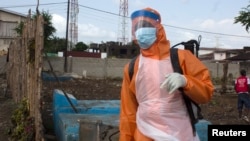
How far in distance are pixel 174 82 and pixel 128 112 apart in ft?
2.06

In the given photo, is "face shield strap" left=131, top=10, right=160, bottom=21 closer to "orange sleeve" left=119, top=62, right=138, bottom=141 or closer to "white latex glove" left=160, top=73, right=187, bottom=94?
"orange sleeve" left=119, top=62, right=138, bottom=141

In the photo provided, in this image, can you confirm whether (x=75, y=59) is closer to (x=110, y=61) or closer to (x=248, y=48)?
(x=110, y=61)

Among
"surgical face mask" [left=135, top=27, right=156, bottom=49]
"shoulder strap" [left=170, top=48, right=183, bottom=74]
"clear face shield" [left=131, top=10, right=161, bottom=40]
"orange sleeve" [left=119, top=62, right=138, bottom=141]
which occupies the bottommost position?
"orange sleeve" [left=119, top=62, right=138, bottom=141]

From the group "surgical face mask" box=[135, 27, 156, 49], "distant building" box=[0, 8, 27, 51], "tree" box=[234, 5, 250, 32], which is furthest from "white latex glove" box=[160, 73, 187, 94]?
"distant building" box=[0, 8, 27, 51]

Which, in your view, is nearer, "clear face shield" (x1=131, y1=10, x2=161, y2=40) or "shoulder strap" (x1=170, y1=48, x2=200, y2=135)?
"shoulder strap" (x1=170, y1=48, x2=200, y2=135)

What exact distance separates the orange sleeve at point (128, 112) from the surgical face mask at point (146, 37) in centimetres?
28

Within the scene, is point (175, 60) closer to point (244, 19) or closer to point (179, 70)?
point (179, 70)

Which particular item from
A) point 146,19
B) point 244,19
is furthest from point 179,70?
point 244,19

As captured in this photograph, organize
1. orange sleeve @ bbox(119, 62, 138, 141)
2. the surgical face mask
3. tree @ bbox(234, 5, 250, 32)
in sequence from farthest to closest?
tree @ bbox(234, 5, 250, 32) < orange sleeve @ bbox(119, 62, 138, 141) < the surgical face mask

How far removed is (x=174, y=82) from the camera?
2703 mm

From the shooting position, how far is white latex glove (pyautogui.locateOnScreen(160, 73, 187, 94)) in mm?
2703

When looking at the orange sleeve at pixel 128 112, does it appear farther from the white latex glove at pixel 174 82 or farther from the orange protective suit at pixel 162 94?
the white latex glove at pixel 174 82

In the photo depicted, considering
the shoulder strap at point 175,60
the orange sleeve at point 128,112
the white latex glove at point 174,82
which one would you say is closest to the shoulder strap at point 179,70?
the shoulder strap at point 175,60

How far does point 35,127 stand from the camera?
241 inches
